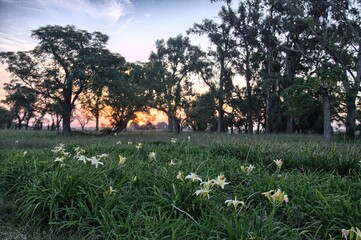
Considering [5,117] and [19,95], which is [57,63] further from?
[5,117]

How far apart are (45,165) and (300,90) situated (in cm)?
1558

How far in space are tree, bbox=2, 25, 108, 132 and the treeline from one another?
0.27ft

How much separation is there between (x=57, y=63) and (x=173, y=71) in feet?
65.8

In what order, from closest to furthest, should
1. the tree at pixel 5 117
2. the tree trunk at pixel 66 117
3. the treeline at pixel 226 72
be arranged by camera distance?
1. the treeline at pixel 226 72
2. the tree trunk at pixel 66 117
3. the tree at pixel 5 117

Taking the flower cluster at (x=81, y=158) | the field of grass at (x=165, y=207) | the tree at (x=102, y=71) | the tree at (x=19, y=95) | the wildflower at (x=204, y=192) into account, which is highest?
the tree at (x=102, y=71)

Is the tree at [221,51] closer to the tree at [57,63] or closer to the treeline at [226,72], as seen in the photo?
the treeline at [226,72]

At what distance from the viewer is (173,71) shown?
136 ft

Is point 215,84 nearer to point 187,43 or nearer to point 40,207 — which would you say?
point 187,43

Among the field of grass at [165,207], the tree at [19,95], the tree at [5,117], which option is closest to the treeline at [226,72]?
the tree at [19,95]

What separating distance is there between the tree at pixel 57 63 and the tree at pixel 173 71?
1141 cm

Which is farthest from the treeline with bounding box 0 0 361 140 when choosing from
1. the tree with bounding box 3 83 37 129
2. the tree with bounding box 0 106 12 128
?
the tree with bounding box 0 106 12 128

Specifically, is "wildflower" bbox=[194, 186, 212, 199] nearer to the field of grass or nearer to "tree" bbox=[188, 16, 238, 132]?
the field of grass

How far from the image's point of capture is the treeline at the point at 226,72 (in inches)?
773

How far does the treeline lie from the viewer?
19625 millimetres
